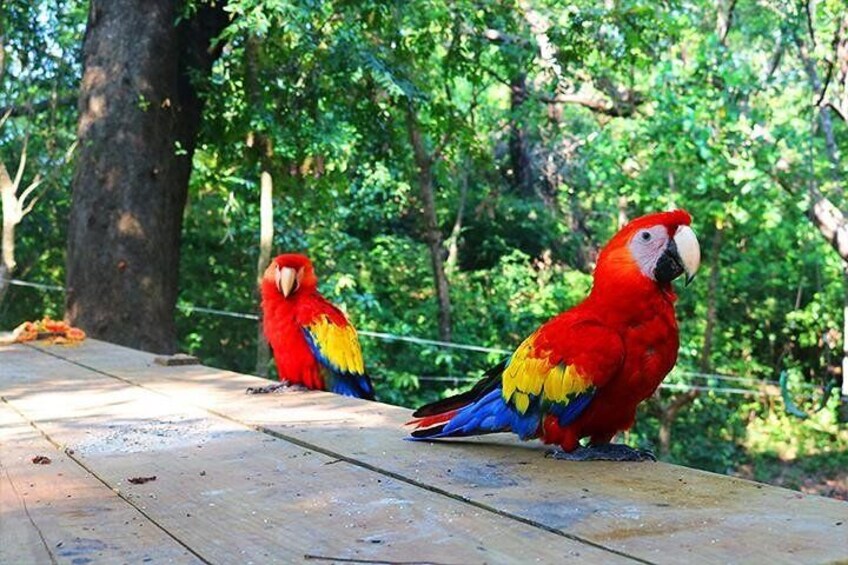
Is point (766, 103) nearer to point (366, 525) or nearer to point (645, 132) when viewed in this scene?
point (645, 132)

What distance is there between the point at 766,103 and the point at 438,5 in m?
5.07

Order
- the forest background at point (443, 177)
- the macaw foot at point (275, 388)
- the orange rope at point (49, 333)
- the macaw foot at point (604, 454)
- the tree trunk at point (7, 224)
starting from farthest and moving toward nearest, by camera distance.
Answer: the tree trunk at point (7, 224) → the forest background at point (443, 177) → the orange rope at point (49, 333) → the macaw foot at point (275, 388) → the macaw foot at point (604, 454)

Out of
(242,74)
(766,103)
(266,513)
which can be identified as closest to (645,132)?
(766,103)

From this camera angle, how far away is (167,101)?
5715 mm

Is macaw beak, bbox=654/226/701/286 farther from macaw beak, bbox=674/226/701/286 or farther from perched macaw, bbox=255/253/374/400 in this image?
perched macaw, bbox=255/253/374/400

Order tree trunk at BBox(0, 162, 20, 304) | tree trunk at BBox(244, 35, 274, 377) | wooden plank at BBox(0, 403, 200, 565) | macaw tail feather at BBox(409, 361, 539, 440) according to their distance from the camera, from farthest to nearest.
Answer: tree trunk at BBox(0, 162, 20, 304) → tree trunk at BBox(244, 35, 274, 377) → macaw tail feather at BBox(409, 361, 539, 440) → wooden plank at BBox(0, 403, 200, 565)

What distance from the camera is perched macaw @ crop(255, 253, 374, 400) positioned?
3.50 m

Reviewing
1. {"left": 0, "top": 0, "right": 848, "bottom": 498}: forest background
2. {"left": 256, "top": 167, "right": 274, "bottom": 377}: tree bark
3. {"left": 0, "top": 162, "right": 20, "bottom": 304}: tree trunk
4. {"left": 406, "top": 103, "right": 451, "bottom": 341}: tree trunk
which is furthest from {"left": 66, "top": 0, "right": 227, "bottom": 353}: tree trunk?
{"left": 406, "top": 103, "right": 451, "bottom": 341}: tree trunk

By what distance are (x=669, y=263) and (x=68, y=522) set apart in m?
1.26

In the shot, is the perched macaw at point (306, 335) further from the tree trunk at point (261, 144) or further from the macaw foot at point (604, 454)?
the tree trunk at point (261, 144)

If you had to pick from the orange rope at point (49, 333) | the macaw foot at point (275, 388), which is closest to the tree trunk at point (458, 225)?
the orange rope at point (49, 333)

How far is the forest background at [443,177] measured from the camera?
5.62m

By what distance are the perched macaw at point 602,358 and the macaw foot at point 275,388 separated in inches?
38.8

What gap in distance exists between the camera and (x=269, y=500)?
1431 millimetres
